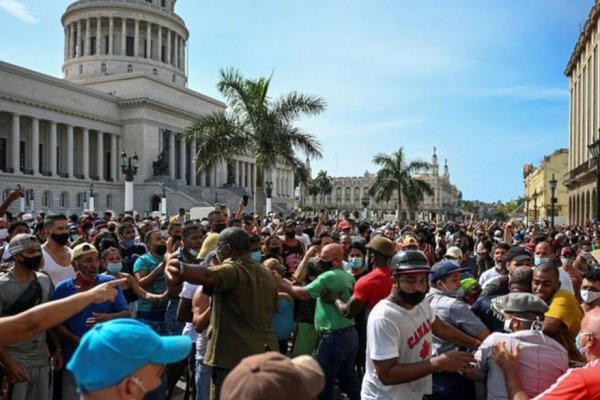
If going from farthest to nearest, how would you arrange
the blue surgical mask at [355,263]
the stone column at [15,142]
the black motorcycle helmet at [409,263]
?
1. the stone column at [15,142]
2. the blue surgical mask at [355,263]
3. the black motorcycle helmet at [409,263]

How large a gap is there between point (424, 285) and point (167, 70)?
79.5m

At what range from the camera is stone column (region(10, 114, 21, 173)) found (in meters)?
49.5

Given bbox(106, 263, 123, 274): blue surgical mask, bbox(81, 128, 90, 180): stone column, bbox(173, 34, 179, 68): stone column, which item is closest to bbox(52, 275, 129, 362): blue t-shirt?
bbox(106, 263, 123, 274): blue surgical mask

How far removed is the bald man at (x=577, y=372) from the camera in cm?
259

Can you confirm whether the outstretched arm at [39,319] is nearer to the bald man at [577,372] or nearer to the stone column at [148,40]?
the bald man at [577,372]

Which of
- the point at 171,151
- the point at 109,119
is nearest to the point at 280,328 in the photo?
the point at 109,119

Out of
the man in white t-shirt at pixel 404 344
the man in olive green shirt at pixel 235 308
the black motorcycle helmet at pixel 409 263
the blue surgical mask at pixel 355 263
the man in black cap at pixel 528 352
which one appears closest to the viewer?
the man in black cap at pixel 528 352

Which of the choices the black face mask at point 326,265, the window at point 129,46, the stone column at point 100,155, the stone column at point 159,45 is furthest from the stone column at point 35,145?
the black face mask at point 326,265

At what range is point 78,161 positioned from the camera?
194ft

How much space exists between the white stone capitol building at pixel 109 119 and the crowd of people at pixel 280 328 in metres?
43.1

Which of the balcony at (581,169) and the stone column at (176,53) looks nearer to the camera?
the balcony at (581,169)

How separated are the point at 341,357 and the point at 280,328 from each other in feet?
3.63

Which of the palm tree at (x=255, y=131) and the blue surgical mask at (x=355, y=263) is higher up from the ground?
the palm tree at (x=255, y=131)

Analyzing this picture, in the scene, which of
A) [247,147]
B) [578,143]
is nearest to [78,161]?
[247,147]
